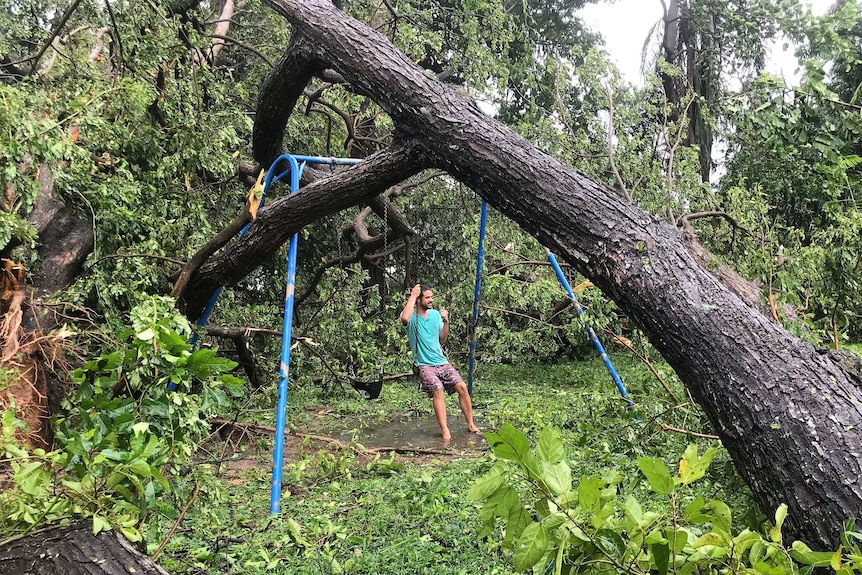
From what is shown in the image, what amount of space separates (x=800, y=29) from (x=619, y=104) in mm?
1930

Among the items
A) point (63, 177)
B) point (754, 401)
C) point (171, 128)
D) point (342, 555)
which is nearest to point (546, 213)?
point (754, 401)

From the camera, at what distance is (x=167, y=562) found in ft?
7.90

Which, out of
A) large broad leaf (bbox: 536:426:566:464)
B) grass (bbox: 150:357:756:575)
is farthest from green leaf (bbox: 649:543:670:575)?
grass (bbox: 150:357:756:575)

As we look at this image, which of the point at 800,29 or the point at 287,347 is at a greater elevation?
the point at 800,29

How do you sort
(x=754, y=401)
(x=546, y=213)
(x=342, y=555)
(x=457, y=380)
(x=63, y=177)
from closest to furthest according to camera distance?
(x=754, y=401) < (x=546, y=213) < (x=342, y=555) < (x=63, y=177) < (x=457, y=380)

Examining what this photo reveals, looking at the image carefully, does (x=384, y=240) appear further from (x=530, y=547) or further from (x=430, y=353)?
(x=530, y=547)

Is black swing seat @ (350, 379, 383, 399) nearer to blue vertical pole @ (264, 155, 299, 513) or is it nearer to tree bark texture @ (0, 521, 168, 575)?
blue vertical pole @ (264, 155, 299, 513)

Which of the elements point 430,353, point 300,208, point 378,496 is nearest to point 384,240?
point 430,353

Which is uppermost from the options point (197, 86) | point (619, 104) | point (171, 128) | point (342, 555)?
point (619, 104)

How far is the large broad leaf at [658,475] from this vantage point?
3.37 feet

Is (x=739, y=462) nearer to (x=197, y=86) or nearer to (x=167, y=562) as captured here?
(x=167, y=562)

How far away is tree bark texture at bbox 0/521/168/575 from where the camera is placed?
1.58 meters

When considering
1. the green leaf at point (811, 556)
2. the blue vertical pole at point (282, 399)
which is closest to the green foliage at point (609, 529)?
the green leaf at point (811, 556)

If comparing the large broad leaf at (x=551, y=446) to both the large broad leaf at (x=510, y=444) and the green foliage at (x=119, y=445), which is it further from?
the green foliage at (x=119, y=445)
